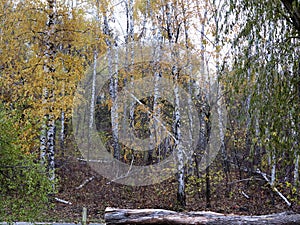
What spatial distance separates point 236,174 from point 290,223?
9.94m

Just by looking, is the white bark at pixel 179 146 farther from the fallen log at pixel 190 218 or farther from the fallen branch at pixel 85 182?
the fallen log at pixel 190 218

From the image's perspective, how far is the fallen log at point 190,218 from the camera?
13.0ft

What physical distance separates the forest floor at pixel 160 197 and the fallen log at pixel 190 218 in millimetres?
5671

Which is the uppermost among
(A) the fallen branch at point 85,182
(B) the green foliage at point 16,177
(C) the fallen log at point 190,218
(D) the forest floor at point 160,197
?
(B) the green foliage at point 16,177

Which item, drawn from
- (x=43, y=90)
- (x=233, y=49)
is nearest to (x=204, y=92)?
(x=43, y=90)

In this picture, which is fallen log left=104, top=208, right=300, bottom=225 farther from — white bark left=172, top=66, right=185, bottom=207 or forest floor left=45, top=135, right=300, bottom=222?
white bark left=172, top=66, right=185, bottom=207

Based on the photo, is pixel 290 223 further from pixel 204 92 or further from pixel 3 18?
pixel 3 18

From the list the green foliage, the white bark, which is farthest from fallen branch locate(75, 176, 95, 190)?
the green foliage

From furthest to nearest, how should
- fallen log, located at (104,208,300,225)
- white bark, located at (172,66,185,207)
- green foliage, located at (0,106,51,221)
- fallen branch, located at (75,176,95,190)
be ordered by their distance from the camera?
1. fallen branch, located at (75,176,95,190)
2. white bark, located at (172,66,185,207)
3. green foliage, located at (0,106,51,221)
4. fallen log, located at (104,208,300,225)

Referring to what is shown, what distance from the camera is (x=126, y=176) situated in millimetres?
13266

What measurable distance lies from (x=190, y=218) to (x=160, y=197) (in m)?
8.02

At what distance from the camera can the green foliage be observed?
5027mm

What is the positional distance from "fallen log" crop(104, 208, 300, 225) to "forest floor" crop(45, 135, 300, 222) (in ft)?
18.6

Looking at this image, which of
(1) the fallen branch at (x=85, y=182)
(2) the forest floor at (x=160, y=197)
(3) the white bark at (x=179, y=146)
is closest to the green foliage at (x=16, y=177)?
(2) the forest floor at (x=160, y=197)
